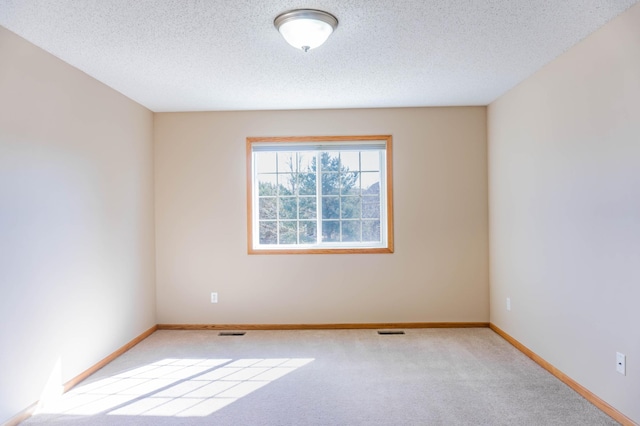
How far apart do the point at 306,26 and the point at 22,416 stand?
9.60 feet

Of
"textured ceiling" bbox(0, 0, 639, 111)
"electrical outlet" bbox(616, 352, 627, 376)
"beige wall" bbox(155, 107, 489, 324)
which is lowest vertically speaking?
"electrical outlet" bbox(616, 352, 627, 376)

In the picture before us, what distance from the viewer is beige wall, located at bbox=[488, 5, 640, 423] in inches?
93.1

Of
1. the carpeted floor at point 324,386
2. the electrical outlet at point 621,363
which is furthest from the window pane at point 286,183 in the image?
the electrical outlet at point 621,363

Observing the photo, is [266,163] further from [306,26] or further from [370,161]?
[306,26]

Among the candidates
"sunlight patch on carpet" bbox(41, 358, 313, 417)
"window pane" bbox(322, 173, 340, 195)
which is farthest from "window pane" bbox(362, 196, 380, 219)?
"sunlight patch on carpet" bbox(41, 358, 313, 417)

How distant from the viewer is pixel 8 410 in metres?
2.43

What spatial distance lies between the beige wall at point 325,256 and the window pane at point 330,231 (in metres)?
0.23

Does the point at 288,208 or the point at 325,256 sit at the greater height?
the point at 288,208

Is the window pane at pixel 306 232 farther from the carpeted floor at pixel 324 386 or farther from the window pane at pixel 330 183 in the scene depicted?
the carpeted floor at pixel 324 386

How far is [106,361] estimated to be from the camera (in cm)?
347

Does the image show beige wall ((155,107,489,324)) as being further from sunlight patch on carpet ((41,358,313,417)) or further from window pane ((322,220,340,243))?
sunlight patch on carpet ((41,358,313,417))

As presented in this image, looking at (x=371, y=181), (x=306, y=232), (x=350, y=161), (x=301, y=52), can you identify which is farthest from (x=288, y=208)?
(x=301, y=52)

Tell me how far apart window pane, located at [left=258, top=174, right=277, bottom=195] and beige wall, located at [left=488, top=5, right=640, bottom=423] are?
8.00ft

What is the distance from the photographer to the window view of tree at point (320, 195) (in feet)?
15.1
